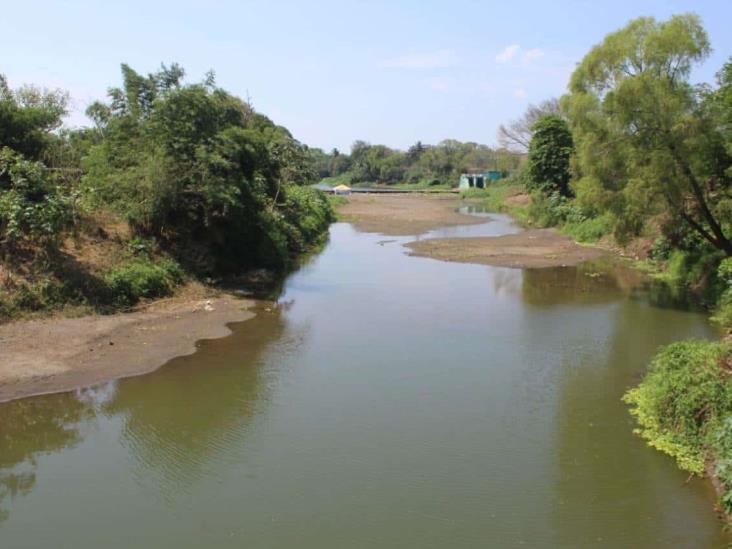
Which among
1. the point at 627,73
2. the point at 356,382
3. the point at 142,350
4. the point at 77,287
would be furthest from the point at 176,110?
the point at 627,73

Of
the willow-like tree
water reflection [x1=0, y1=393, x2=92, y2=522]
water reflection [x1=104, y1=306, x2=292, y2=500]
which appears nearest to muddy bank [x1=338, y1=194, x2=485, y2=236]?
the willow-like tree

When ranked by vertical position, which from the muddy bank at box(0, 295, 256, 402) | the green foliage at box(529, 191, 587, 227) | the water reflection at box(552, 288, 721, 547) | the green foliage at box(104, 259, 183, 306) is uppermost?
the green foliage at box(529, 191, 587, 227)

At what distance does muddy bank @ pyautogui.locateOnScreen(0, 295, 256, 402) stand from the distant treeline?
9410 centimetres

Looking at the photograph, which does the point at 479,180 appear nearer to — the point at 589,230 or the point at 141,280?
the point at 589,230

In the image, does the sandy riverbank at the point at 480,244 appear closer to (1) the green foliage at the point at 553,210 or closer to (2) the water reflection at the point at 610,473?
(1) the green foliage at the point at 553,210

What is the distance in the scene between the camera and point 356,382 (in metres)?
14.2

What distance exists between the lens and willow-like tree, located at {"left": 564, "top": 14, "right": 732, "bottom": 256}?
20188 millimetres

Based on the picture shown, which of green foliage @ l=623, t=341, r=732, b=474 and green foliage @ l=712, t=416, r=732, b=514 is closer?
green foliage @ l=712, t=416, r=732, b=514

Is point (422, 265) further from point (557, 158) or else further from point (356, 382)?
point (557, 158)

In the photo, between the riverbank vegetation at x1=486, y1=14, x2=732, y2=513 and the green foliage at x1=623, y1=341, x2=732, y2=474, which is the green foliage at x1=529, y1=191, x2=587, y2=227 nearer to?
the riverbank vegetation at x1=486, y1=14, x2=732, y2=513

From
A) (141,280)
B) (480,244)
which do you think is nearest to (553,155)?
(480,244)

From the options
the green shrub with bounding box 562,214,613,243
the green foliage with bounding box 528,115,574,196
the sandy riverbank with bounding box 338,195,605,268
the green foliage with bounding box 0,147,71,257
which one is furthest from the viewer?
the green foliage with bounding box 528,115,574,196

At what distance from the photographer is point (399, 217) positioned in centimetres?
6159

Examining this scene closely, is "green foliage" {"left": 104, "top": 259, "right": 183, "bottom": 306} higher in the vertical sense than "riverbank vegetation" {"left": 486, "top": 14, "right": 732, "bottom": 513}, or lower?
lower
